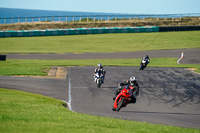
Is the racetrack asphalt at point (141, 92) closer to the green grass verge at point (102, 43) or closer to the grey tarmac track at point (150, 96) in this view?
the grey tarmac track at point (150, 96)

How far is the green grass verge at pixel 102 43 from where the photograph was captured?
178 ft

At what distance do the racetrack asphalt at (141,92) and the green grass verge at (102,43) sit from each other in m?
19.8

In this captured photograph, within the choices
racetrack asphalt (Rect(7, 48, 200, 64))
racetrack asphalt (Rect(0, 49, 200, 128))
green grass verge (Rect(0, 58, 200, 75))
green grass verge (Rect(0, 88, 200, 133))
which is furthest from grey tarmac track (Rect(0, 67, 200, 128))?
racetrack asphalt (Rect(7, 48, 200, 64))

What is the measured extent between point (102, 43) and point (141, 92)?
3723cm

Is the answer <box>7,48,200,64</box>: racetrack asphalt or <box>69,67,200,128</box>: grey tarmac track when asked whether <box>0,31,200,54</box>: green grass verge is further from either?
<box>69,67,200,128</box>: grey tarmac track

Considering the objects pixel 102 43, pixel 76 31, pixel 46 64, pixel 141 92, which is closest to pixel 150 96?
pixel 141 92

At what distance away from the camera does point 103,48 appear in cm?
5547

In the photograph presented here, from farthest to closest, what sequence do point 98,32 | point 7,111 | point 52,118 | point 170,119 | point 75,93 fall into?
point 98,32 < point 75,93 < point 170,119 < point 7,111 < point 52,118

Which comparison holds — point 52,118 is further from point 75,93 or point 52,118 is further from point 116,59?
point 116,59

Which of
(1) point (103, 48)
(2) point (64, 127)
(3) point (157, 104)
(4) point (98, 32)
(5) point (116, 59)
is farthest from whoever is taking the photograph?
(4) point (98, 32)

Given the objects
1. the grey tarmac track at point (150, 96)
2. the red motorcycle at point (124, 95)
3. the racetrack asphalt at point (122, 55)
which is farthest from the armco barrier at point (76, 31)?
the red motorcycle at point (124, 95)

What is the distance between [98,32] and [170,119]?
178 feet

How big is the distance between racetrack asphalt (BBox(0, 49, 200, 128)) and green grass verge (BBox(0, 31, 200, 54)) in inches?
781

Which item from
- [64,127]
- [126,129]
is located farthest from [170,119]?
[64,127]
